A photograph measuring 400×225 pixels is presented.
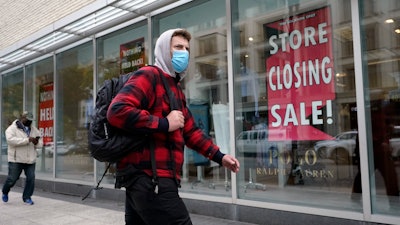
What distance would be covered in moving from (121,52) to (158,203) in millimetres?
6743

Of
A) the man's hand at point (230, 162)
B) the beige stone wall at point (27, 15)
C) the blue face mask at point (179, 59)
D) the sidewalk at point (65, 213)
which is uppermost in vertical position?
the beige stone wall at point (27, 15)

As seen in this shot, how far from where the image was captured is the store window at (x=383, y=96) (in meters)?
4.86

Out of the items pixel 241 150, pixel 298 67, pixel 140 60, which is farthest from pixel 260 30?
pixel 140 60

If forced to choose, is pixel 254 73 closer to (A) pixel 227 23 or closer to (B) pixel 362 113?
(A) pixel 227 23

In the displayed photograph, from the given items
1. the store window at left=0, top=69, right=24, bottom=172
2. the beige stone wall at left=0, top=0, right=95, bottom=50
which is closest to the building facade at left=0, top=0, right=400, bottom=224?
the beige stone wall at left=0, top=0, right=95, bottom=50

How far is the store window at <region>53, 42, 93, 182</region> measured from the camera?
9.27 meters

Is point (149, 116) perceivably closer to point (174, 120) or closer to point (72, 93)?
point (174, 120)

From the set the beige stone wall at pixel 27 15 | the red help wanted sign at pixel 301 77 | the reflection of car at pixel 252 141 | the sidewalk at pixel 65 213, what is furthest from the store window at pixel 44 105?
the red help wanted sign at pixel 301 77

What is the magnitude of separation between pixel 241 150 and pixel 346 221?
1952 millimetres

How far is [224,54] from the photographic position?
6852 millimetres

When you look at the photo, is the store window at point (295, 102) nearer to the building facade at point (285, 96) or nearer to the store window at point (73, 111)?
the building facade at point (285, 96)

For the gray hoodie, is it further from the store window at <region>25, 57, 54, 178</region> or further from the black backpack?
the store window at <region>25, 57, 54, 178</region>

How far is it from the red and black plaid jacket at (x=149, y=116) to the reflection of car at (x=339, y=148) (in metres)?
3.44

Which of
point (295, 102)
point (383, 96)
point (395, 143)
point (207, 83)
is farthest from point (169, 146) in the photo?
point (207, 83)
